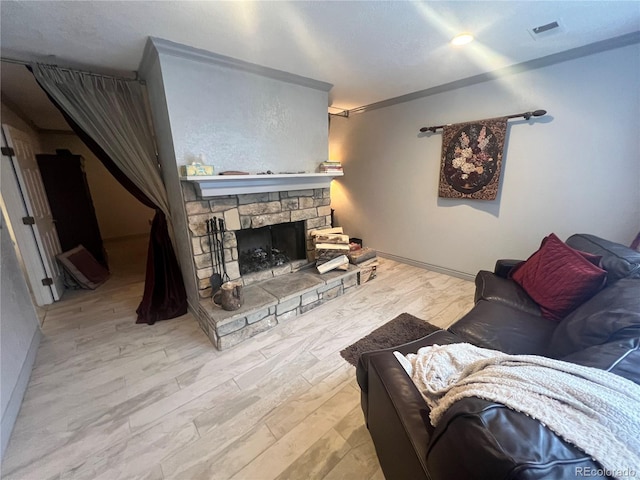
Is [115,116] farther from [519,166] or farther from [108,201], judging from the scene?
[108,201]

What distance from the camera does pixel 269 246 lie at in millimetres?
3051

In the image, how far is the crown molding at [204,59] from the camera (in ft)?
6.01

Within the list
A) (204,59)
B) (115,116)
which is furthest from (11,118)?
(204,59)

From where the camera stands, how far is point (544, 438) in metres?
0.50

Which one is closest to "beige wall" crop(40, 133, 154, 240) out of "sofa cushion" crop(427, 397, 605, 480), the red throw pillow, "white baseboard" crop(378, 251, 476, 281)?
"white baseboard" crop(378, 251, 476, 281)

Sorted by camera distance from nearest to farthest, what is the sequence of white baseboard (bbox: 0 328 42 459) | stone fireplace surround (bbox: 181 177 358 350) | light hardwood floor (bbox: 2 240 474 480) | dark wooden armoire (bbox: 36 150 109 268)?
1. light hardwood floor (bbox: 2 240 474 480)
2. white baseboard (bbox: 0 328 42 459)
3. stone fireplace surround (bbox: 181 177 358 350)
4. dark wooden armoire (bbox: 36 150 109 268)

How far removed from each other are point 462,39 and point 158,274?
334cm

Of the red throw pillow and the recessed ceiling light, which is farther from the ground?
the recessed ceiling light

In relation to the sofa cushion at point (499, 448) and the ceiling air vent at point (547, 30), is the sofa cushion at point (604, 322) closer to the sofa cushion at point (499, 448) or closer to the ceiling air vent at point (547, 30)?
the sofa cushion at point (499, 448)

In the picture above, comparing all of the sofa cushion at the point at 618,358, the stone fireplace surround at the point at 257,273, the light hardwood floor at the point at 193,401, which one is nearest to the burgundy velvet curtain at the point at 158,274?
the light hardwood floor at the point at 193,401

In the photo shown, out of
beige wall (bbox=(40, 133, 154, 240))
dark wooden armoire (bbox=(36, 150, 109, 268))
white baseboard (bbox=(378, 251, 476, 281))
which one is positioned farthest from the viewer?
beige wall (bbox=(40, 133, 154, 240))

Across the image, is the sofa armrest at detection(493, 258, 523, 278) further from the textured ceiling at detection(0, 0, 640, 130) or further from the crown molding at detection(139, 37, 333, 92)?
the crown molding at detection(139, 37, 333, 92)

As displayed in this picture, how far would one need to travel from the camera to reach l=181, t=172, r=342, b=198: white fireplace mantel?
207 cm

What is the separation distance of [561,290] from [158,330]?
3143mm
